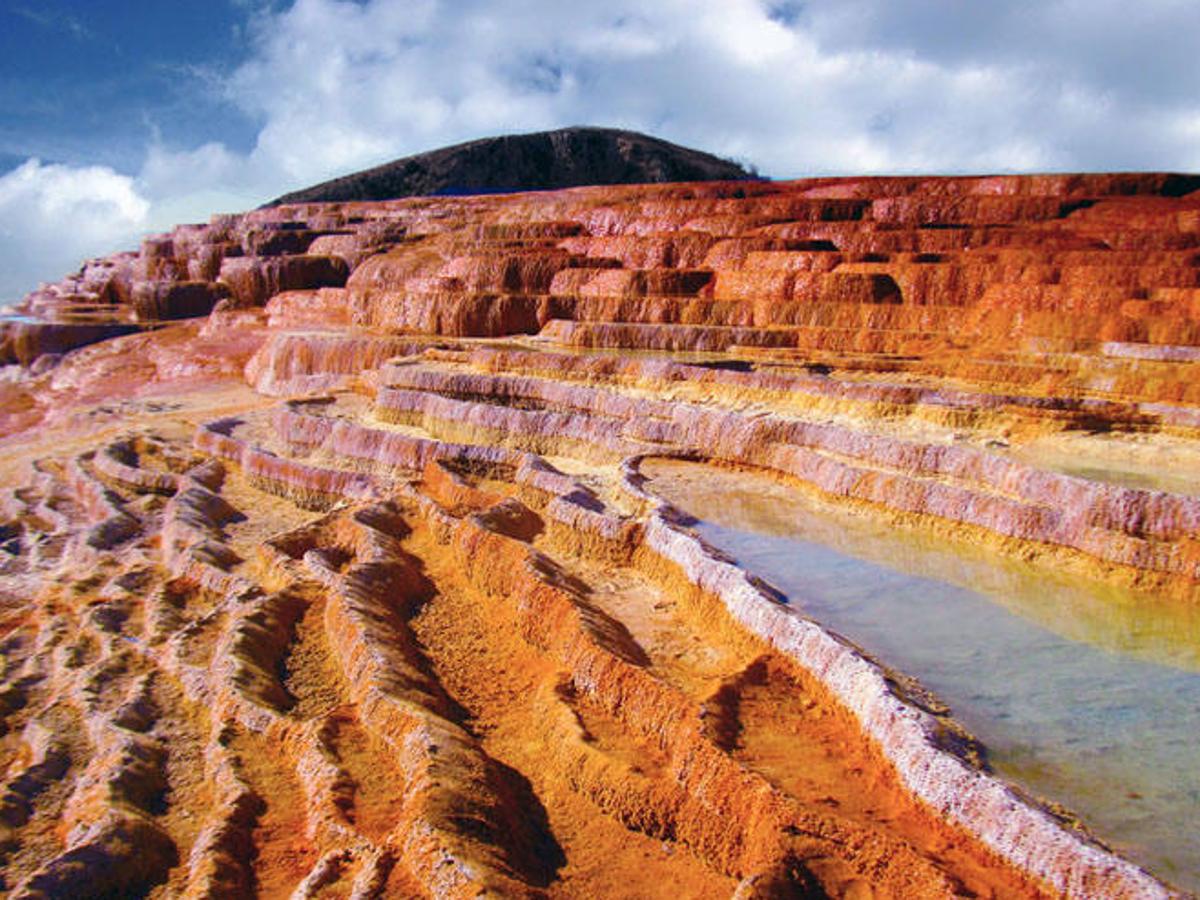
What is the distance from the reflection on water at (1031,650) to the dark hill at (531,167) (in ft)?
165

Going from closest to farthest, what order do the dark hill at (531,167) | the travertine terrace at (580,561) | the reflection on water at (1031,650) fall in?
the reflection on water at (1031,650)
the travertine terrace at (580,561)
the dark hill at (531,167)

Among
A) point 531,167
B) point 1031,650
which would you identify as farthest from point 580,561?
point 531,167

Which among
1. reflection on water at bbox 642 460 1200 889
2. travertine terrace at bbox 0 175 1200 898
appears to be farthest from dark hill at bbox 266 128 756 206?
reflection on water at bbox 642 460 1200 889

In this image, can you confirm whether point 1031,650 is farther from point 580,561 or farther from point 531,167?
point 531,167

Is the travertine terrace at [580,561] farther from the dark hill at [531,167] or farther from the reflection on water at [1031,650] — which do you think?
the dark hill at [531,167]

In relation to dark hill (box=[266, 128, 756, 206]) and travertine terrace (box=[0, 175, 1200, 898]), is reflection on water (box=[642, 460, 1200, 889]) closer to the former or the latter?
travertine terrace (box=[0, 175, 1200, 898])

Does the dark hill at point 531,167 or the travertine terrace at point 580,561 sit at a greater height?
the dark hill at point 531,167

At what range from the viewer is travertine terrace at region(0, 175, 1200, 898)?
14.6ft

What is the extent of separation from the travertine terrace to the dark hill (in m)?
35.3

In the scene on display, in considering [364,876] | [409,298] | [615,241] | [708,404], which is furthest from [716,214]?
[364,876]

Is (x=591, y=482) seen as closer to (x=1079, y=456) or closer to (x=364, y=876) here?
(x=1079, y=456)

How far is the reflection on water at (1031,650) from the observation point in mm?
4199

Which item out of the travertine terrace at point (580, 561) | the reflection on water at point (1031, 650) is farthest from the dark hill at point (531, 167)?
the reflection on water at point (1031, 650)

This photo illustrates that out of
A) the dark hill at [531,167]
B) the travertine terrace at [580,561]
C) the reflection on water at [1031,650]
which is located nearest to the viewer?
the reflection on water at [1031,650]
